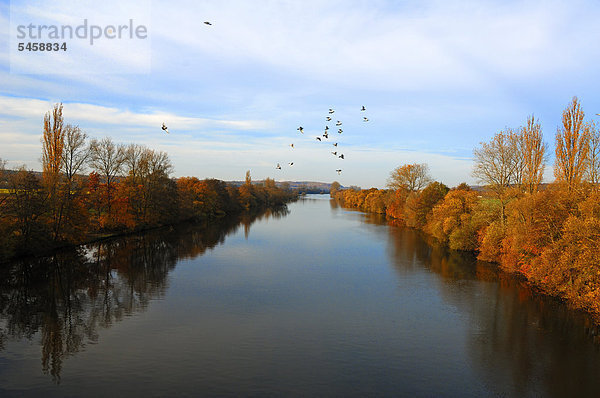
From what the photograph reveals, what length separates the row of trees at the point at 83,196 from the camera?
2647 centimetres

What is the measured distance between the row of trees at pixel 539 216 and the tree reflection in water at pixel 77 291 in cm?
2252

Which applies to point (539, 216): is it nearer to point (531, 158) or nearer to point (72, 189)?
point (531, 158)

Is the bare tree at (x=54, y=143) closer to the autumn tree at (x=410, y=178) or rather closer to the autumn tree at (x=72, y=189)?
the autumn tree at (x=72, y=189)

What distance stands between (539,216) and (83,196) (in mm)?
37204

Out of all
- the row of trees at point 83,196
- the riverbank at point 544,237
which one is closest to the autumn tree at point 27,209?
the row of trees at point 83,196

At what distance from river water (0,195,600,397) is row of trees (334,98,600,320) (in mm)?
1723

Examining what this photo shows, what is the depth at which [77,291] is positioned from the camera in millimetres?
20875

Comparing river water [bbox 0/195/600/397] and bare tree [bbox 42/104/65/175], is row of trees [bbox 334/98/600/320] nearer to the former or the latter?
river water [bbox 0/195/600/397]

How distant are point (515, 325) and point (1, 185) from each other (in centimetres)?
3332

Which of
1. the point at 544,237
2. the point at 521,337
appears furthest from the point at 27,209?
the point at 544,237

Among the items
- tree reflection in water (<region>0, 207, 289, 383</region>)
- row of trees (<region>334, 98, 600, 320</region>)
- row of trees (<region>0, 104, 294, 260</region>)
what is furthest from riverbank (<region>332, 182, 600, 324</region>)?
row of trees (<region>0, 104, 294, 260</region>)

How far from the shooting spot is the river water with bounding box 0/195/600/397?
11.6 metres

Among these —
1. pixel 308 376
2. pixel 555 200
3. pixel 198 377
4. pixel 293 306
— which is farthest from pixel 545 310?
pixel 198 377

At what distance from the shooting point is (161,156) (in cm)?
5322
